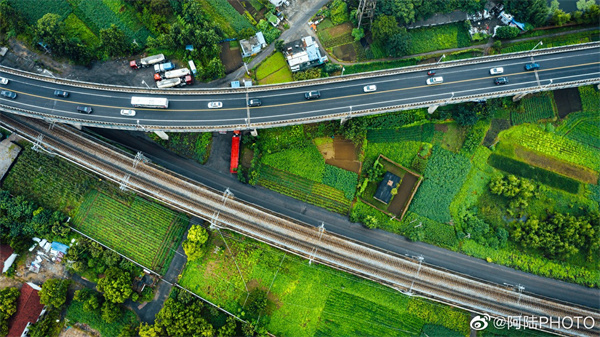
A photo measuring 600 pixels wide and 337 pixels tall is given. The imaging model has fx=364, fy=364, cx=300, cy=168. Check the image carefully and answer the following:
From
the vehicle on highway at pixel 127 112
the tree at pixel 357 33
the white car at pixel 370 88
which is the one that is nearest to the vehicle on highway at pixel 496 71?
the white car at pixel 370 88

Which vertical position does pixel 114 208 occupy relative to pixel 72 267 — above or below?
above

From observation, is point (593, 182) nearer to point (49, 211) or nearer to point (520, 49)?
point (520, 49)

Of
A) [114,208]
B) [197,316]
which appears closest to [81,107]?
[114,208]

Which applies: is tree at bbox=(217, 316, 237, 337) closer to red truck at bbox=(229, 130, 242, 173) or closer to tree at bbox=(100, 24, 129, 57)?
red truck at bbox=(229, 130, 242, 173)

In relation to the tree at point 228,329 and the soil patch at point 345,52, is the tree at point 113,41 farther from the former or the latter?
the tree at point 228,329

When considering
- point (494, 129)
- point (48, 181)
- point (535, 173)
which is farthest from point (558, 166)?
point (48, 181)
